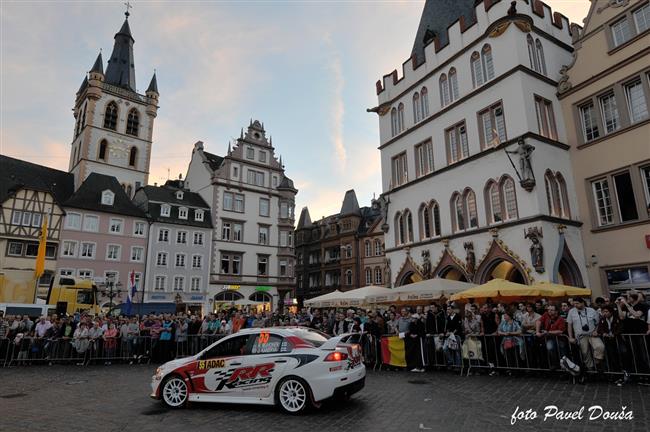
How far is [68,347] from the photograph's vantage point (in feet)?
60.0

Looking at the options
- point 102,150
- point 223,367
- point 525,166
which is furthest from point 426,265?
point 102,150

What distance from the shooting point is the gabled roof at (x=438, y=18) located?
27172mm

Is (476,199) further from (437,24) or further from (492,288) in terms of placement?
(437,24)

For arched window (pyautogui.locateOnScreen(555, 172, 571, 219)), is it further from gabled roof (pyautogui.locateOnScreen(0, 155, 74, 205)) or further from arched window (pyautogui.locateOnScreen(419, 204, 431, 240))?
gabled roof (pyautogui.locateOnScreen(0, 155, 74, 205))

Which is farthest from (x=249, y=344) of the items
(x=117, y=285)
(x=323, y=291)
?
(x=323, y=291)

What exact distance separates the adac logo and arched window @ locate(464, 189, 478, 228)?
1659cm

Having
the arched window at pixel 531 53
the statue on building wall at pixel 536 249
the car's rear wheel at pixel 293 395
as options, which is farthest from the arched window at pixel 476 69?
the car's rear wheel at pixel 293 395

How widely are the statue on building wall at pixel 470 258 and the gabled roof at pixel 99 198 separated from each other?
34.8 meters

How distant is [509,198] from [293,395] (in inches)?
643

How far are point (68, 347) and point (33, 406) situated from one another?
389 inches

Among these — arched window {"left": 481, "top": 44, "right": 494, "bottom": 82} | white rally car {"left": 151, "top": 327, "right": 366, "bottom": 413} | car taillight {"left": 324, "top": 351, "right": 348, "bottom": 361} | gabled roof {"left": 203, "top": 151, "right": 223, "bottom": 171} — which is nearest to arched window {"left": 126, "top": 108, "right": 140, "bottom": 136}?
gabled roof {"left": 203, "top": 151, "right": 223, "bottom": 171}

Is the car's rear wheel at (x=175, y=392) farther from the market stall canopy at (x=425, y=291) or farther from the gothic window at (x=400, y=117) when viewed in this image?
the gothic window at (x=400, y=117)

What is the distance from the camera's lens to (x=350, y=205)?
206 feet

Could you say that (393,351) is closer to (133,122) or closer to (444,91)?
(444,91)
